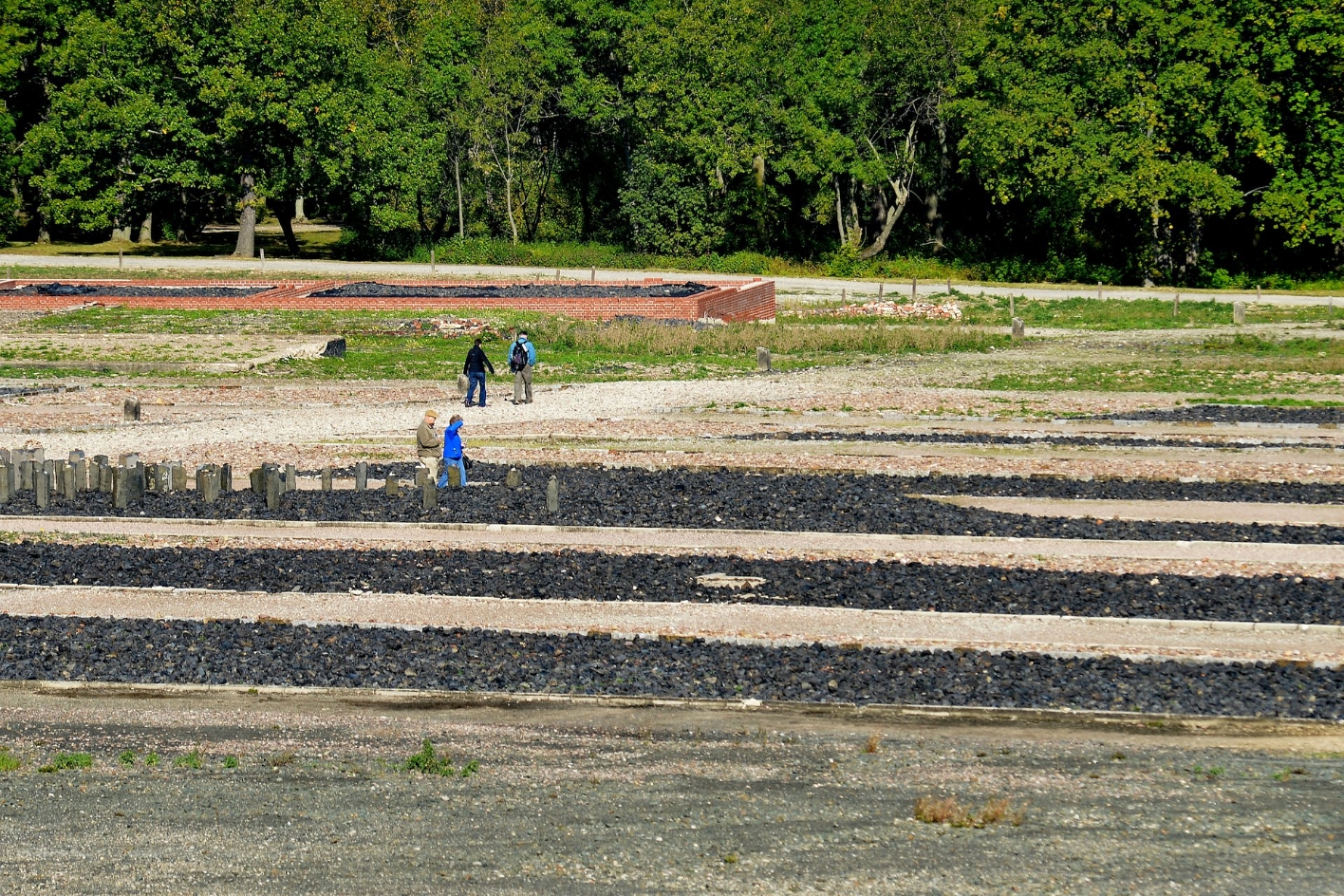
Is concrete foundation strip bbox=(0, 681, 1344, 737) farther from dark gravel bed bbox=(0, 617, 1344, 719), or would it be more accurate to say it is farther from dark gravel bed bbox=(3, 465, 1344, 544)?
dark gravel bed bbox=(3, 465, 1344, 544)

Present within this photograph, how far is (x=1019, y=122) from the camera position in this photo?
62500 millimetres

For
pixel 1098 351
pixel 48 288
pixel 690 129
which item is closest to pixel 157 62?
pixel 48 288

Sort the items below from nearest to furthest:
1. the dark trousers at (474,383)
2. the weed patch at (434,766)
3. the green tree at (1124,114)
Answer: the weed patch at (434,766) → the dark trousers at (474,383) → the green tree at (1124,114)

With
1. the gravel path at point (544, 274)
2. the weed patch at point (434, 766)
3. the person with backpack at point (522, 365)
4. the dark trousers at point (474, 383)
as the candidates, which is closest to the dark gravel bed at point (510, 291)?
the gravel path at point (544, 274)

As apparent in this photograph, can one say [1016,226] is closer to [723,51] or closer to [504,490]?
[723,51]

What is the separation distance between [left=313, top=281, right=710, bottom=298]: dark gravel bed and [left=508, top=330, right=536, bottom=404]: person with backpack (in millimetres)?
19847

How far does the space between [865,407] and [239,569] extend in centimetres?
1705

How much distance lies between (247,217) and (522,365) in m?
42.5

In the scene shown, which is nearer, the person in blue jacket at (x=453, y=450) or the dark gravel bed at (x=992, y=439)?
the person in blue jacket at (x=453, y=450)

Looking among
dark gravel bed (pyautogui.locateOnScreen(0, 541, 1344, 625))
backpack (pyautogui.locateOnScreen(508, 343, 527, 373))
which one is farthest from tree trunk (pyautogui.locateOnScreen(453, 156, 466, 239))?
dark gravel bed (pyautogui.locateOnScreen(0, 541, 1344, 625))

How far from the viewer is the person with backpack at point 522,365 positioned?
108ft

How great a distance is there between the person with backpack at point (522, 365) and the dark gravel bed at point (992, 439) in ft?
17.8

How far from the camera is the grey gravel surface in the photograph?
10.6 meters

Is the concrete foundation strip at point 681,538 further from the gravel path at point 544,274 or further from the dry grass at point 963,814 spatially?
the gravel path at point 544,274
